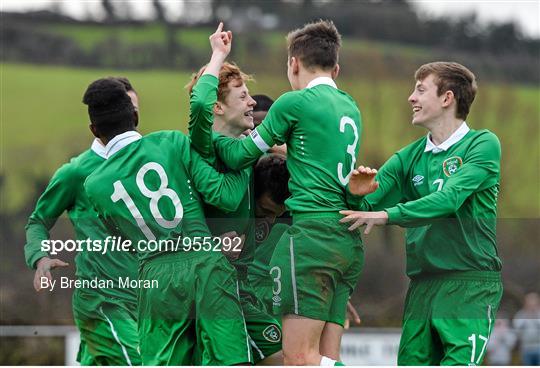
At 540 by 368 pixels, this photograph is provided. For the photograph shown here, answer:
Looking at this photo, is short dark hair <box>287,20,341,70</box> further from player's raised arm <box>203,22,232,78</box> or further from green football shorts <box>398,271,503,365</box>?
green football shorts <box>398,271,503,365</box>

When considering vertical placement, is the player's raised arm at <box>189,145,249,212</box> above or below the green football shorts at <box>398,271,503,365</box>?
above

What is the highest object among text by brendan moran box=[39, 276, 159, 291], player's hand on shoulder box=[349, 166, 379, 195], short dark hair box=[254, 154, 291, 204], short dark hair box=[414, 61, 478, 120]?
short dark hair box=[414, 61, 478, 120]

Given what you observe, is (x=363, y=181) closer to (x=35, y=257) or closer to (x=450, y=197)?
(x=450, y=197)

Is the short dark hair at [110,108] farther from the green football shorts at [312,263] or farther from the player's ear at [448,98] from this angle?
the player's ear at [448,98]

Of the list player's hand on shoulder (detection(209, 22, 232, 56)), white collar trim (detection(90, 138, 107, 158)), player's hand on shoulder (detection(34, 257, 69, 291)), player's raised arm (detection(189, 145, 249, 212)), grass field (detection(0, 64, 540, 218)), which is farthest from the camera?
grass field (detection(0, 64, 540, 218))

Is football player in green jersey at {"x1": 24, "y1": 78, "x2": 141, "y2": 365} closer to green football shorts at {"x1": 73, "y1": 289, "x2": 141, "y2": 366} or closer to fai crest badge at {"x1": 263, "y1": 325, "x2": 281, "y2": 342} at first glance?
green football shorts at {"x1": 73, "y1": 289, "x2": 141, "y2": 366}

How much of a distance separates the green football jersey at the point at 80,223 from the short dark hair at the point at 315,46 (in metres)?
1.44

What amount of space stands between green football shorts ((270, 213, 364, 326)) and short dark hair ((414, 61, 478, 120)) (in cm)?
96

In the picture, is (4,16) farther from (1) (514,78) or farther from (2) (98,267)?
(2) (98,267)

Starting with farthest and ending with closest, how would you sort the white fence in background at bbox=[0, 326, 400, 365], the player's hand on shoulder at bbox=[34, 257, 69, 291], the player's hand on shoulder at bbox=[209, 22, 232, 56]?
1. the white fence in background at bbox=[0, 326, 400, 365]
2. the player's hand on shoulder at bbox=[34, 257, 69, 291]
3. the player's hand on shoulder at bbox=[209, 22, 232, 56]

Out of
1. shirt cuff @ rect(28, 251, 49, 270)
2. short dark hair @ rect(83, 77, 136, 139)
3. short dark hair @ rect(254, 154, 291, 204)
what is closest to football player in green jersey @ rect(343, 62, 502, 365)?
short dark hair @ rect(254, 154, 291, 204)

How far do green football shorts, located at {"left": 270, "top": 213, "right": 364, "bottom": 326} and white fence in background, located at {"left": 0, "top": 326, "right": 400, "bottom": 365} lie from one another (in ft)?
24.4

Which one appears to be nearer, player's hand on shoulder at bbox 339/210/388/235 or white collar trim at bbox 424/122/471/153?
player's hand on shoulder at bbox 339/210/388/235

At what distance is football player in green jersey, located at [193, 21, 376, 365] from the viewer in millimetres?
6988
